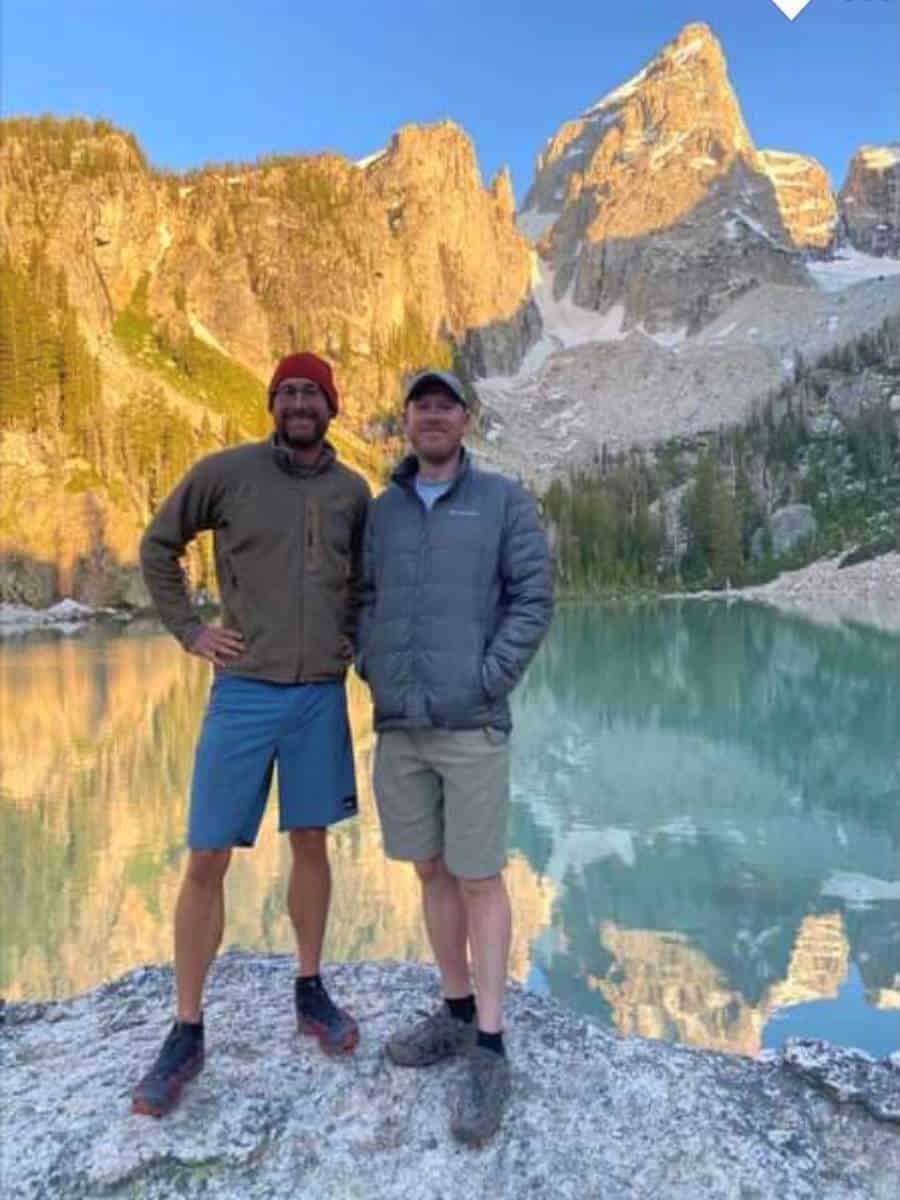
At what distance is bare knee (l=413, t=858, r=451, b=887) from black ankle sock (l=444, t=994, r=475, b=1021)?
1.81 feet

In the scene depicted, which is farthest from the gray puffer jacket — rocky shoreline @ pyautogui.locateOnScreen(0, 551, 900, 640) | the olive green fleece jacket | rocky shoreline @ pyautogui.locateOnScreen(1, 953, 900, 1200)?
rocky shoreline @ pyautogui.locateOnScreen(0, 551, 900, 640)

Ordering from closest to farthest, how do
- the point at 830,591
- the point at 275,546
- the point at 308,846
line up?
the point at 275,546
the point at 308,846
the point at 830,591

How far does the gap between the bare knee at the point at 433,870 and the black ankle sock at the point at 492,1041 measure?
2.16 ft

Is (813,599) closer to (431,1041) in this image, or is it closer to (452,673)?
(431,1041)

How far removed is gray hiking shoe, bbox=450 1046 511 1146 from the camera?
14.2 ft

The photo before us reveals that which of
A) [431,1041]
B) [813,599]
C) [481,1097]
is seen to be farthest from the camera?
[813,599]

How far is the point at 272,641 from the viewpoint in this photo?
483 centimetres

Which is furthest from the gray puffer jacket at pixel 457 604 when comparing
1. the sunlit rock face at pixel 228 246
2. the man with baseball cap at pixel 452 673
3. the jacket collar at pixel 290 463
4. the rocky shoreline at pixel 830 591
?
the sunlit rock face at pixel 228 246

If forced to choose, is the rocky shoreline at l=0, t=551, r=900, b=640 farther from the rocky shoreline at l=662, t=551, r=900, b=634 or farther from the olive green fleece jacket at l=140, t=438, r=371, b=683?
the olive green fleece jacket at l=140, t=438, r=371, b=683

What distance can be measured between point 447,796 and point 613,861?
11.4 metres

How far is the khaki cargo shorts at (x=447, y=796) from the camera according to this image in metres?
4.59

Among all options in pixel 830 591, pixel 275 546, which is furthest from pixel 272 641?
pixel 830 591

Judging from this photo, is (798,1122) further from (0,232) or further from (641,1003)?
(0,232)

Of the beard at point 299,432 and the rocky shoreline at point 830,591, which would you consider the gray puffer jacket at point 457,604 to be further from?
the rocky shoreline at point 830,591
